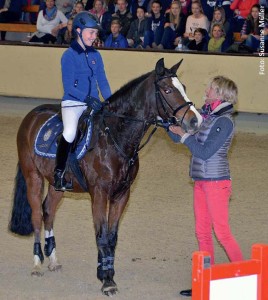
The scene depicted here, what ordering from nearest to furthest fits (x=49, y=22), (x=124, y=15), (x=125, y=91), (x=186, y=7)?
(x=125, y=91)
(x=186, y=7)
(x=124, y=15)
(x=49, y=22)

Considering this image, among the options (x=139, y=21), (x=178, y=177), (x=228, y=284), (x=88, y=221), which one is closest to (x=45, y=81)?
(x=139, y=21)

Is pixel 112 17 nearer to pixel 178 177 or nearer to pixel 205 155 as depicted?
pixel 178 177

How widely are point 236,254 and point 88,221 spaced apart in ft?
9.26

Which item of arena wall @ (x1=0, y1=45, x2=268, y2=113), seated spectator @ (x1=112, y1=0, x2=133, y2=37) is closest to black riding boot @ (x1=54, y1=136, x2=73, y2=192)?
arena wall @ (x1=0, y1=45, x2=268, y2=113)

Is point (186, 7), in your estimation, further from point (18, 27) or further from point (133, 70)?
point (18, 27)

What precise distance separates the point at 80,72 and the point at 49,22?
11.5 metres

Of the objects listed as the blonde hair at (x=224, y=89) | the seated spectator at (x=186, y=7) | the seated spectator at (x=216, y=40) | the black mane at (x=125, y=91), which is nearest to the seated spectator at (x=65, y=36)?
the seated spectator at (x=186, y=7)

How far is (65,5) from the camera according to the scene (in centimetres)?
1872

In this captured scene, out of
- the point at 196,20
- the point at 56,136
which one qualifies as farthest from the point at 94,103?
the point at 196,20

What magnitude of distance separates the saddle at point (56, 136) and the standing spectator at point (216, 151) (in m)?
0.85

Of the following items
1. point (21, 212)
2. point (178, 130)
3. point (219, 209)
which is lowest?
point (21, 212)

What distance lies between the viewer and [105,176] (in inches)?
267

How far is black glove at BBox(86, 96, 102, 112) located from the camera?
6904mm

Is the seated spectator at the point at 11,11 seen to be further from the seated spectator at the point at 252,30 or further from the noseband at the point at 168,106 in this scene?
the noseband at the point at 168,106
